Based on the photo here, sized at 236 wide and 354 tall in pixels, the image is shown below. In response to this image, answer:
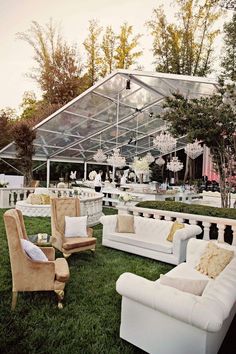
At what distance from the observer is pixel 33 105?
987 inches

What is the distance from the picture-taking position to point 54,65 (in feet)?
65.9

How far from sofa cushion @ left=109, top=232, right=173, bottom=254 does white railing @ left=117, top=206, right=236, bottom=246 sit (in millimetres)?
604

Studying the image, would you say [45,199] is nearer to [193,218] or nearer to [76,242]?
[76,242]

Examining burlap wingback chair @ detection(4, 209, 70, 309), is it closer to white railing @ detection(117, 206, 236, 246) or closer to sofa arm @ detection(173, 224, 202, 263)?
sofa arm @ detection(173, 224, 202, 263)

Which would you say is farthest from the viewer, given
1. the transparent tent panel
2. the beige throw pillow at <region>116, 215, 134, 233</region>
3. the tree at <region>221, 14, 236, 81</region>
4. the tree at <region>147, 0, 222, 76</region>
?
the tree at <region>147, 0, 222, 76</region>

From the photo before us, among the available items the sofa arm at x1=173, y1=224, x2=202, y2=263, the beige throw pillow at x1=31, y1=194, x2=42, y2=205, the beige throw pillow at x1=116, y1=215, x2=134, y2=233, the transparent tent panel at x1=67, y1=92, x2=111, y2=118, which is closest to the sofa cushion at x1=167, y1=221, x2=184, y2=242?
the sofa arm at x1=173, y1=224, x2=202, y2=263

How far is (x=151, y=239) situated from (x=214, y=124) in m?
2.89

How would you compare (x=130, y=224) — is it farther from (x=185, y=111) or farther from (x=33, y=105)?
(x=33, y=105)

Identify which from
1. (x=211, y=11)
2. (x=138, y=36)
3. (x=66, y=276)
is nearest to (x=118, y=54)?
(x=138, y=36)

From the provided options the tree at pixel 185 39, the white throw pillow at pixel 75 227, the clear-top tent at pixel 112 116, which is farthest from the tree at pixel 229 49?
the white throw pillow at pixel 75 227

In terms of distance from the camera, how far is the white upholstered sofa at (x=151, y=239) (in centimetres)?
482

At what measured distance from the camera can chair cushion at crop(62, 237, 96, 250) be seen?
15.6 ft

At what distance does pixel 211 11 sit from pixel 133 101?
8.51m

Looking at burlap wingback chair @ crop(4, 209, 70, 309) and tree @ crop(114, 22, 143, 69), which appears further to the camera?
tree @ crop(114, 22, 143, 69)
